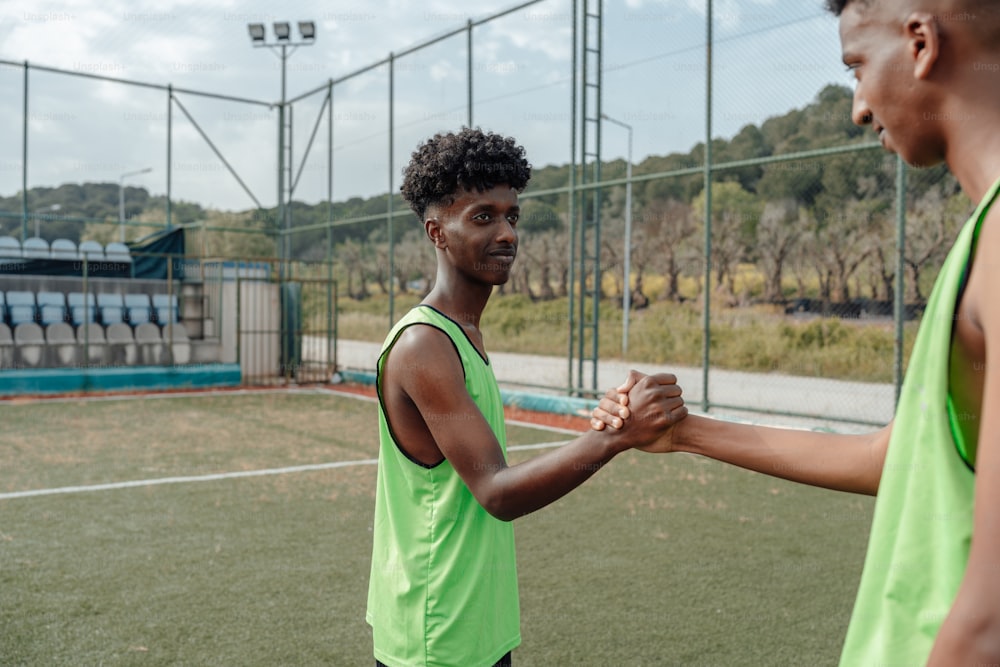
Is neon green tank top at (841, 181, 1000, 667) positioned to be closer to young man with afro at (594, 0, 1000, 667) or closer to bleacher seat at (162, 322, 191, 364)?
young man with afro at (594, 0, 1000, 667)

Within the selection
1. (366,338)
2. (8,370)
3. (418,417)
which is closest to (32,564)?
(418,417)

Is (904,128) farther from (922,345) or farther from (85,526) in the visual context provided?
(85,526)

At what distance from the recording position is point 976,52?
941mm

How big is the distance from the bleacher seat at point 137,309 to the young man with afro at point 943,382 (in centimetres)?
1701

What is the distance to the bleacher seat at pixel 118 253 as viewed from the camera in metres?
17.5

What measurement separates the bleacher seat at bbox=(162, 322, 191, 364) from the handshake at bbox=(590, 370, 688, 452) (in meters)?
14.8

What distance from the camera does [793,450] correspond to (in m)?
1.47

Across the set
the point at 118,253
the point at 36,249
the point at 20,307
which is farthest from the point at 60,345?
the point at 36,249

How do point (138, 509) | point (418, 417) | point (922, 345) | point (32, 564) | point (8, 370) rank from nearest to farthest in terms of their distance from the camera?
1. point (922, 345)
2. point (418, 417)
3. point (32, 564)
4. point (138, 509)
5. point (8, 370)

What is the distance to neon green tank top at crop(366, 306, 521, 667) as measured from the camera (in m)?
1.77

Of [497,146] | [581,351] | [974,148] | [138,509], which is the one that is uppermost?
[497,146]

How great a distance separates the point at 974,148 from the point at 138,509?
6.07 metres

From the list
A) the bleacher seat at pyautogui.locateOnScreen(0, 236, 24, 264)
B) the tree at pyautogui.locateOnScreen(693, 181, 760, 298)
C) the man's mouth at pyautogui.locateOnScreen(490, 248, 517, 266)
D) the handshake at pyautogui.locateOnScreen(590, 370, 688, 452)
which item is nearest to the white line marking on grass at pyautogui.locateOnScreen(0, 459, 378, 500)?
the man's mouth at pyautogui.locateOnScreen(490, 248, 517, 266)

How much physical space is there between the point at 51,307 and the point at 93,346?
149 cm
